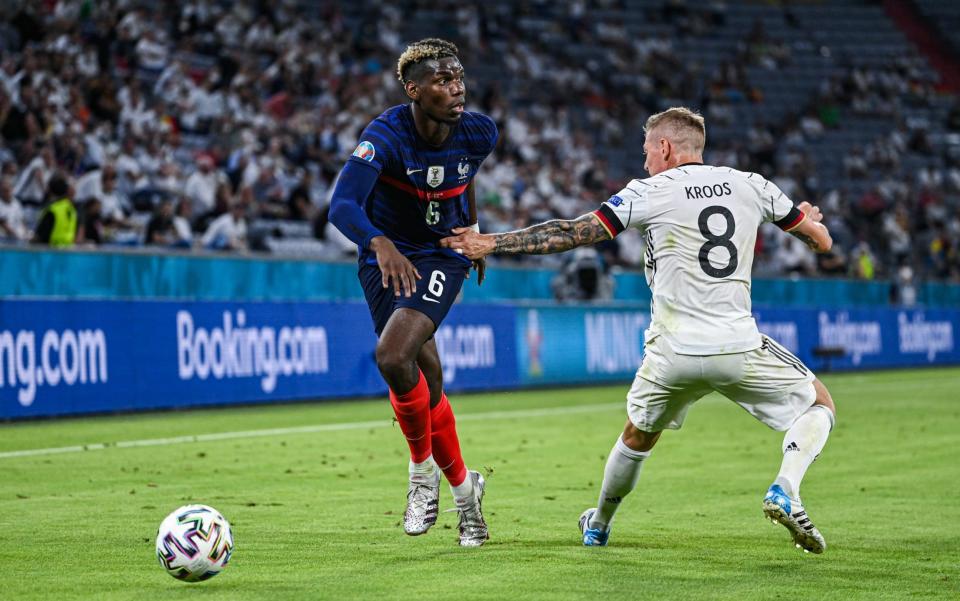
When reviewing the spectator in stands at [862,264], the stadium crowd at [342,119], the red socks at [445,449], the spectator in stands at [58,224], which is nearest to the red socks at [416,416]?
the red socks at [445,449]

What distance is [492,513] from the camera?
8.34 m

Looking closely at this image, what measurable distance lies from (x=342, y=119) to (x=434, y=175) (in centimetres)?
1779

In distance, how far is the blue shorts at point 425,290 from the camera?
704 cm

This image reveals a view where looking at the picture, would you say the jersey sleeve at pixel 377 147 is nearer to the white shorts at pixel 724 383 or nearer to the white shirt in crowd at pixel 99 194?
the white shorts at pixel 724 383

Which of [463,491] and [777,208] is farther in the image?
[463,491]

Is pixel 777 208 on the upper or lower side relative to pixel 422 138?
lower

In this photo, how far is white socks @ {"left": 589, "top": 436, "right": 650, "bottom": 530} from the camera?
693 cm

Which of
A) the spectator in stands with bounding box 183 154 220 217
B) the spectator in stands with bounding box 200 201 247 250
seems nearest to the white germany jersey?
the spectator in stands with bounding box 200 201 247 250

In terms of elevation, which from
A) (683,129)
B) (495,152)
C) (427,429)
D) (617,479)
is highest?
(495,152)

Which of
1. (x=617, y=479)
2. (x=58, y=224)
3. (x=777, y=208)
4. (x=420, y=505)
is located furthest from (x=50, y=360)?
(x=777, y=208)

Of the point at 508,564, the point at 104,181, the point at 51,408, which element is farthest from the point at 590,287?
the point at 508,564

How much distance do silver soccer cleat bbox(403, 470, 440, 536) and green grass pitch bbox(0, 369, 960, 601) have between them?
0.10 metres

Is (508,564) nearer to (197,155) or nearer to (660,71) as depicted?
(197,155)

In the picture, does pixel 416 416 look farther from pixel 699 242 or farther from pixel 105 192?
pixel 105 192
